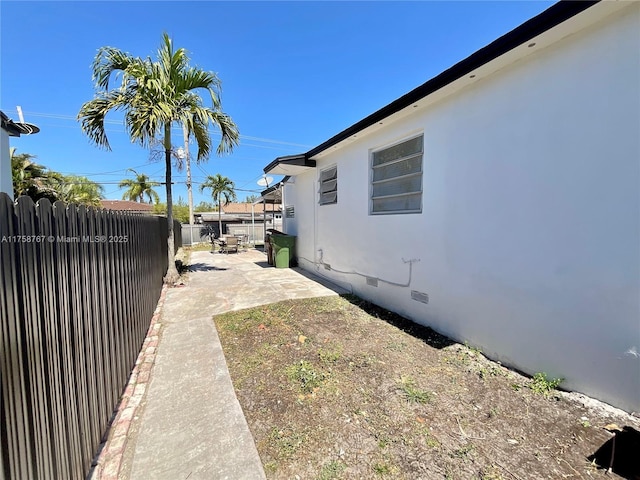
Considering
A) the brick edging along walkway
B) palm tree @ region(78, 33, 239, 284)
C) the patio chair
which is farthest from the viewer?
the patio chair

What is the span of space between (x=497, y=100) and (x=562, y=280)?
84.8 inches

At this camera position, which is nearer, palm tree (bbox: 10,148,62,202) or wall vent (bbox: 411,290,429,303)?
wall vent (bbox: 411,290,429,303)

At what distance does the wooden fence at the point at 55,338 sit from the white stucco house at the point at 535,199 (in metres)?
3.99

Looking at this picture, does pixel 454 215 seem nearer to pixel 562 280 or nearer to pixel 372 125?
pixel 562 280

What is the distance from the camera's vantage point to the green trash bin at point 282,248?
996 cm

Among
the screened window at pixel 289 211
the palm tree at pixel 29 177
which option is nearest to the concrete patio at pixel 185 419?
the screened window at pixel 289 211

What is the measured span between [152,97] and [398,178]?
5937 mm

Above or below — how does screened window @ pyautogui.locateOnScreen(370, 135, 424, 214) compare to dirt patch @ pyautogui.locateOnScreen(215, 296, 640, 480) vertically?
above

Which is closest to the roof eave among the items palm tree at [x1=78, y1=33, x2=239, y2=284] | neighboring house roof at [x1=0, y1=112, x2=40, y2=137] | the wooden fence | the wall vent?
the wall vent

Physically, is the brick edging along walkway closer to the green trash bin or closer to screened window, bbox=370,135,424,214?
screened window, bbox=370,135,424,214

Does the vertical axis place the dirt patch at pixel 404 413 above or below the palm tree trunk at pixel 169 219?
below

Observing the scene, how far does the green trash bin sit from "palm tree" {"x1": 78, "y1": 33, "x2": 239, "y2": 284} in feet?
11.9

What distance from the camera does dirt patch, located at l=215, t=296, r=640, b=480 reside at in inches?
75.7

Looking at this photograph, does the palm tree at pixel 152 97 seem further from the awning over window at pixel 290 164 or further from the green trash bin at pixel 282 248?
the green trash bin at pixel 282 248
